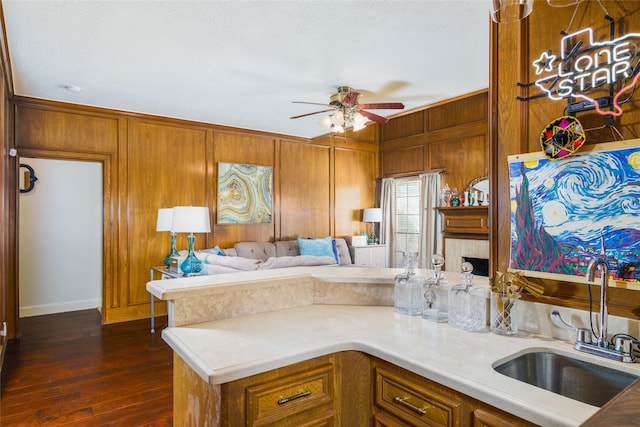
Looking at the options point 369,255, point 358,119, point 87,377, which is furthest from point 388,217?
point 87,377

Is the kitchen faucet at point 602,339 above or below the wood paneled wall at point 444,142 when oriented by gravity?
below

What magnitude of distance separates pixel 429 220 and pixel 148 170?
14.5 ft

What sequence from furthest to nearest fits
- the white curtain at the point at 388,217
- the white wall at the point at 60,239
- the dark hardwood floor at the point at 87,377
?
the white curtain at the point at 388,217 < the white wall at the point at 60,239 < the dark hardwood floor at the point at 87,377

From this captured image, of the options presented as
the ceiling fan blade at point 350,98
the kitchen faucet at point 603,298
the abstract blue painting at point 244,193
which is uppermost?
the ceiling fan blade at point 350,98

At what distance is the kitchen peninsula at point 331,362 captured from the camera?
115 cm

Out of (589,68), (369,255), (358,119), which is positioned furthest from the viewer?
(369,255)

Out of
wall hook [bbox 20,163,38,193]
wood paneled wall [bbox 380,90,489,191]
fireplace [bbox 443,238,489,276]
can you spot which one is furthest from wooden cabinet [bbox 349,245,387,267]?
wall hook [bbox 20,163,38,193]

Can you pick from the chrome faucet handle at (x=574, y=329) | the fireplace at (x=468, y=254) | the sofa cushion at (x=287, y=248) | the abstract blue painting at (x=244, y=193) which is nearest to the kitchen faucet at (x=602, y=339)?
the chrome faucet handle at (x=574, y=329)

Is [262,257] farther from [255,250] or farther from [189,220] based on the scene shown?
[189,220]

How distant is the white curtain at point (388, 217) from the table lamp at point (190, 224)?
4001 mm

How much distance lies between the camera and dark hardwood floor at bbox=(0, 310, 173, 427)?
2.58 m

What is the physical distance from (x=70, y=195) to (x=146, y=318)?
2131 millimetres

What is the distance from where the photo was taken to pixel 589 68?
4.70 feet

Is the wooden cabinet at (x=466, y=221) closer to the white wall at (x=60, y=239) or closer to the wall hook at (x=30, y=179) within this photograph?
the white wall at (x=60, y=239)
